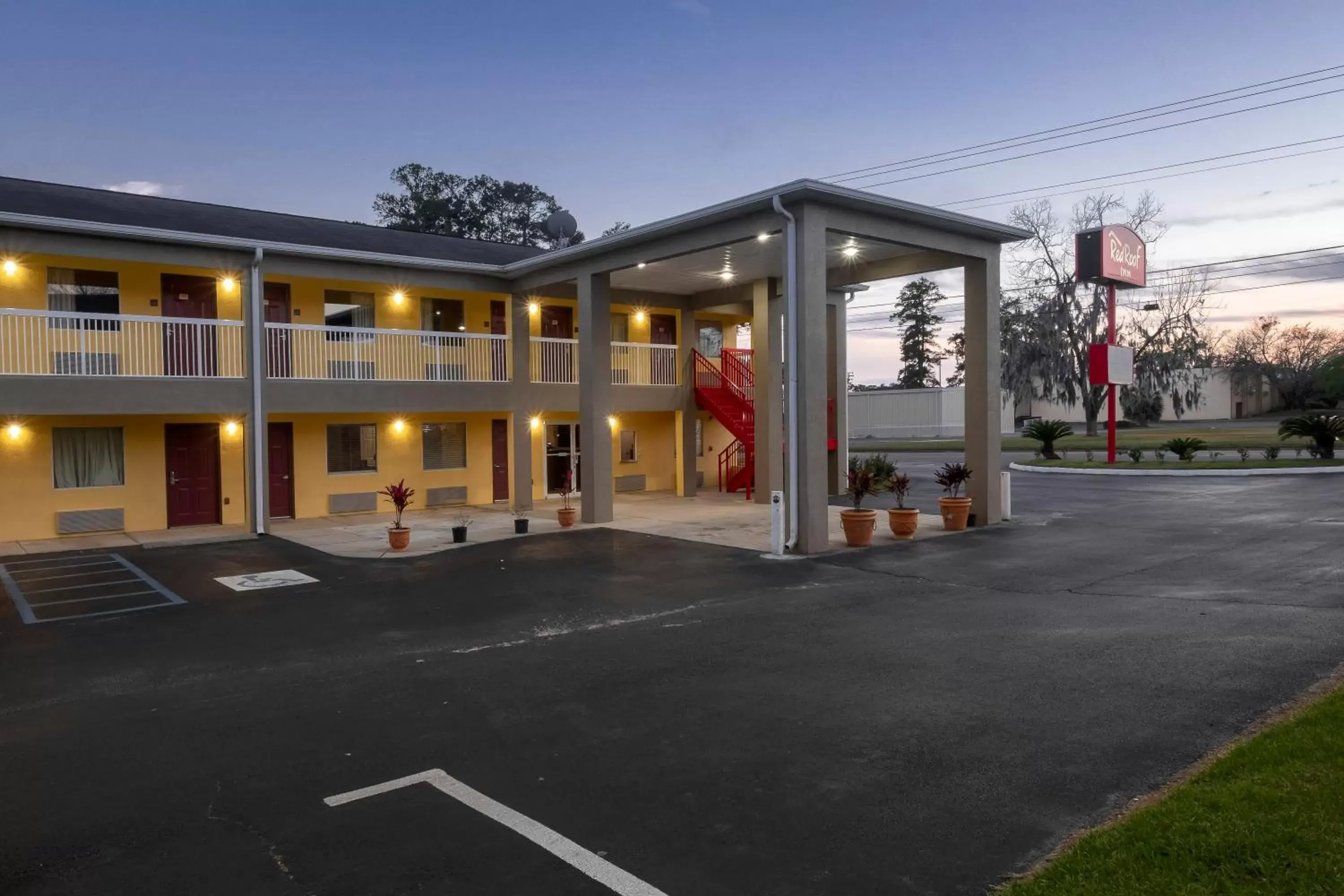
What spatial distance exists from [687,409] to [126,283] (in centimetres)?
1300

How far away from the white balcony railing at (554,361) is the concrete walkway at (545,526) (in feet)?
10.5

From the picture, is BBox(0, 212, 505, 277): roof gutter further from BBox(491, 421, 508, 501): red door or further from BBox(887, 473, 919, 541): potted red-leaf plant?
BBox(887, 473, 919, 541): potted red-leaf plant

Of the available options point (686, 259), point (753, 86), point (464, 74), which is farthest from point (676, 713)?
point (464, 74)

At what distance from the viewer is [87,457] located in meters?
17.0

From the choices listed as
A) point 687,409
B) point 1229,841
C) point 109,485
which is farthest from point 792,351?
point 109,485

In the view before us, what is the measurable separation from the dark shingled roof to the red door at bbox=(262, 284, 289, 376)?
123cm

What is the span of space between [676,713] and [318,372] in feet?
48.9

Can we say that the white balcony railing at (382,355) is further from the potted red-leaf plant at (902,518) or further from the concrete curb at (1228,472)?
the concrete curb at (1228,472)

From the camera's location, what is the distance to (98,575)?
12578 millimetres

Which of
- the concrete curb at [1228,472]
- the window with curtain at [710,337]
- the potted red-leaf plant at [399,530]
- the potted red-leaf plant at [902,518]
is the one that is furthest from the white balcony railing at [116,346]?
the concrete curb at [1228,472]

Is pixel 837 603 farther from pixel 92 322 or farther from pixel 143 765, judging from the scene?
pixel 92 322

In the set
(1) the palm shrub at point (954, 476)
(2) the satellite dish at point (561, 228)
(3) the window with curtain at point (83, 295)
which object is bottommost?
(1) the palm shrub at point (954, 476)

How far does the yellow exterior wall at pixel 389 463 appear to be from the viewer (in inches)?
763

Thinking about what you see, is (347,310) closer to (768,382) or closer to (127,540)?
(127,540)
